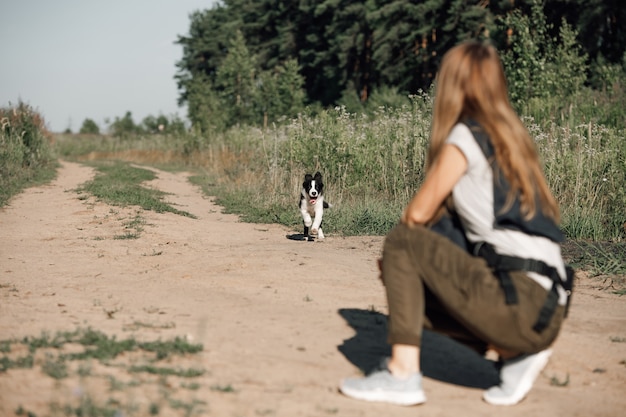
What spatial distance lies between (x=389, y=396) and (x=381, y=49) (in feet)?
130

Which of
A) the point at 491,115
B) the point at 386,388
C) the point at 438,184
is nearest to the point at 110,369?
the point at 386,388

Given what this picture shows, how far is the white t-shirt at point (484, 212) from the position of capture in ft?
11.7

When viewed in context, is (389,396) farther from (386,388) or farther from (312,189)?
(312,189)

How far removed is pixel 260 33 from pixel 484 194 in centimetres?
6184

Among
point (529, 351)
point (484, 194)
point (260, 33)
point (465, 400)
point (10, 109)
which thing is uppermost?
A: point (260, 33)

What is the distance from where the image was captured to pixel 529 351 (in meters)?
3.61

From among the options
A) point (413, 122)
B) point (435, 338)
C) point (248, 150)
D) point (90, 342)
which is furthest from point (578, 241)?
point (248, 150)

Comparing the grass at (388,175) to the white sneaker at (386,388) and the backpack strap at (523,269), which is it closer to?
the backpack strap at (523,269)

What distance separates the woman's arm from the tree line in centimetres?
1426

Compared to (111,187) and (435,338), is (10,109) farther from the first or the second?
Answer: (435,338)

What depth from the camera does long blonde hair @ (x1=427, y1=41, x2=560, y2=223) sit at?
354cm

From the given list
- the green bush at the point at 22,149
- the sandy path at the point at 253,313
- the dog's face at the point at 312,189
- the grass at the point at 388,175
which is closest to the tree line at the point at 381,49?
the grass at the point at 388,175

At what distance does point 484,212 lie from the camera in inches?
142

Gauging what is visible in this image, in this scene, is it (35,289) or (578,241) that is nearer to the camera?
(35,289)
